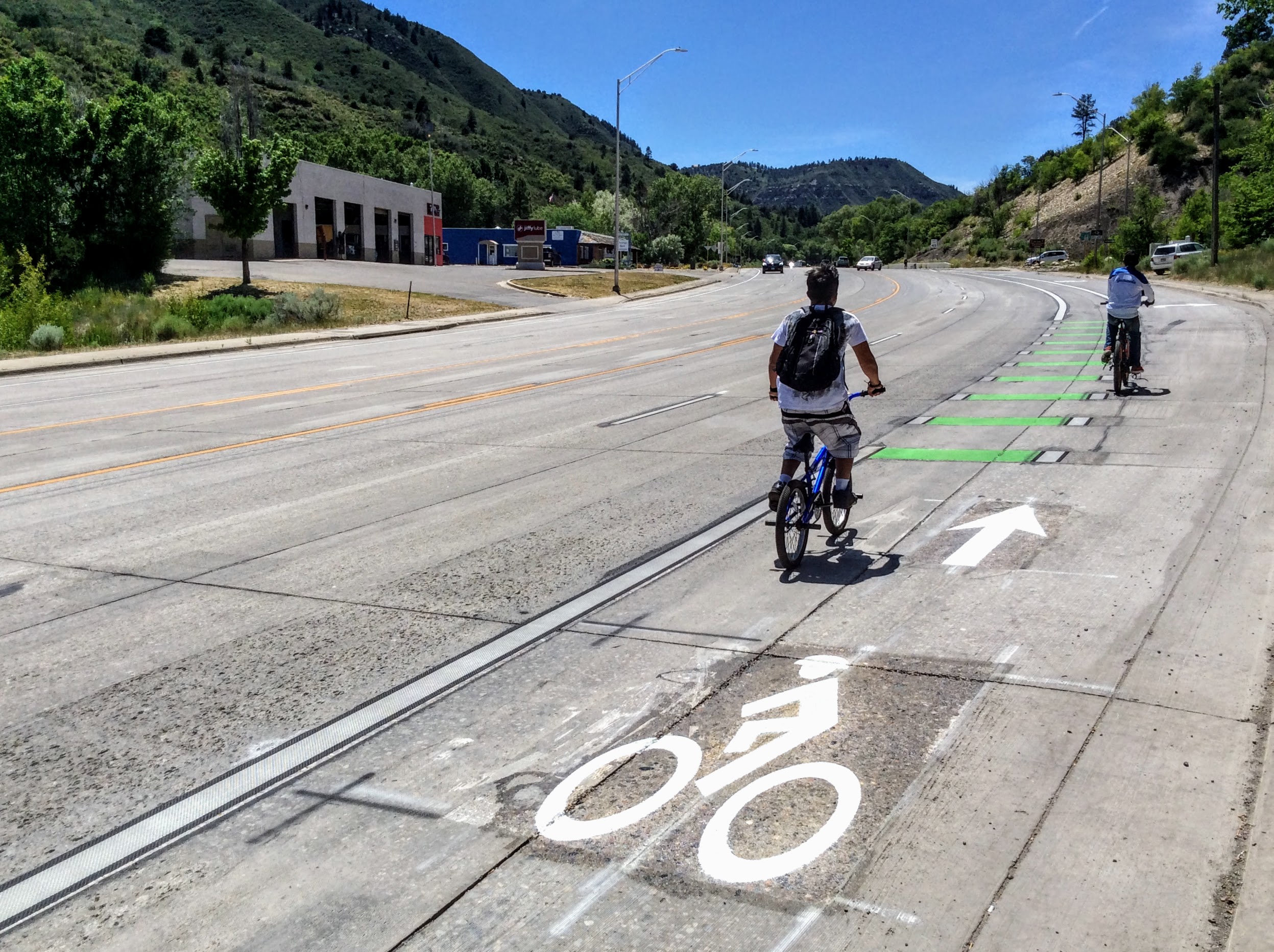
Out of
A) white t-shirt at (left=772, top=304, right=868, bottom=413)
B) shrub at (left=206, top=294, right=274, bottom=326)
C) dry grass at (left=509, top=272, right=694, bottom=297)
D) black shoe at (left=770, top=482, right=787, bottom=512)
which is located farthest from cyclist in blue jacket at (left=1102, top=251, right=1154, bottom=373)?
dry grass at (left=509, top=272, right=694, bottom=297)

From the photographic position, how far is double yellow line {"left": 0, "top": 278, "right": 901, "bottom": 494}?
1151 cm

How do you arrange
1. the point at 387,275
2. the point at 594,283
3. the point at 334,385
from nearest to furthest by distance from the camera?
the point at 334,385, the point at 594,283, the point at 387,275

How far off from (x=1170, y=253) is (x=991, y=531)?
197 ft

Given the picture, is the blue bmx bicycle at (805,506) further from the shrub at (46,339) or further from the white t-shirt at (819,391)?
the shrub at (46,339)

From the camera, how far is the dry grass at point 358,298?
39969 millimetres

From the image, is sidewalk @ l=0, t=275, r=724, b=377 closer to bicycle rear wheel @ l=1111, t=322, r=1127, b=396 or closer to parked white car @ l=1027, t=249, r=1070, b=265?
bicycle rear wheel @ l=1111, t=322, r=1127, b=396

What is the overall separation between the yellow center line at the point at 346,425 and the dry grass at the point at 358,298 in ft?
58.8

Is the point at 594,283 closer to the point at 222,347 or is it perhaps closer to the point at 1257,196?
the point at 222,347

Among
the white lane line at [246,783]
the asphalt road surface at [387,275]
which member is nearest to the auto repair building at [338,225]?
the asphalt road surface at [387,275]

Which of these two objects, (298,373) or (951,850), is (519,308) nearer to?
(298,373)

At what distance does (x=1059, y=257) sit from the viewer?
96250 mm

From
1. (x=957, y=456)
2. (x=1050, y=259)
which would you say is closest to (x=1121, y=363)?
(x=957, y=456)

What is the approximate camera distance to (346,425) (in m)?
14.5

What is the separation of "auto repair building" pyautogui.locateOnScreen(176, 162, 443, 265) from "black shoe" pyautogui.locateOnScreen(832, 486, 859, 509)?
201ft
